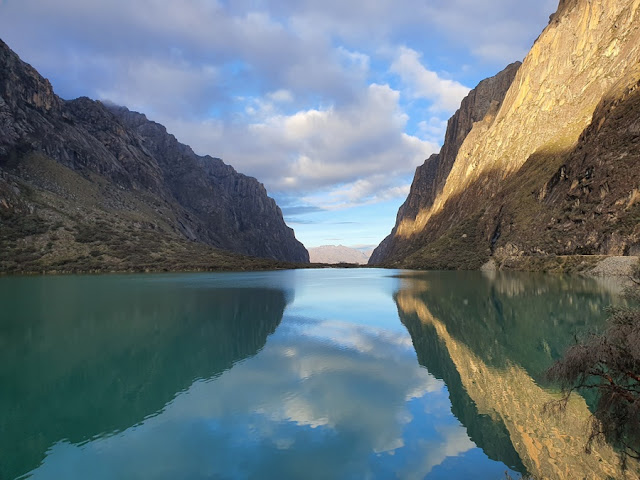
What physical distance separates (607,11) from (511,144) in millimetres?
51188

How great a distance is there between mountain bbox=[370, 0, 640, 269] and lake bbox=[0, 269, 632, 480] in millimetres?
75494

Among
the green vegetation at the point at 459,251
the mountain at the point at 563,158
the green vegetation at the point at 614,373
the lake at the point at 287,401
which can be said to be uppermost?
the mountain at the point at 563,158

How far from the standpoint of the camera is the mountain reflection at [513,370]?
1138 centimetres

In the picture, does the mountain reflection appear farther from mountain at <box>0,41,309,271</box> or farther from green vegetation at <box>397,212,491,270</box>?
mountain at <box>0,41,309,271</box>

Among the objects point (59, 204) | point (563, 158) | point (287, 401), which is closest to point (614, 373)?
point (287, 401)

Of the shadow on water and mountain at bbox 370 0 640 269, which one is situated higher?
mountain at bbox 370 0 640 269

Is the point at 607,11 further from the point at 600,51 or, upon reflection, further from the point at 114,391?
the point at 114,391

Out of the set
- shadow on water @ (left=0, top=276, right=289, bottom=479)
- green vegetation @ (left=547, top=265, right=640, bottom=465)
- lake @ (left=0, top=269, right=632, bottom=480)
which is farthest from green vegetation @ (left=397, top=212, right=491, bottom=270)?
green vegetation @ (left=547, top=265, right=640, bottom=465)

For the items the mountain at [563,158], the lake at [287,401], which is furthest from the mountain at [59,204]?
the mountain at [563,158]

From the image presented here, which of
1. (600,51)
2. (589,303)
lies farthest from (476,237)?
(589,303)

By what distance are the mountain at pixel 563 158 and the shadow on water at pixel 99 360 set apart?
290 ft

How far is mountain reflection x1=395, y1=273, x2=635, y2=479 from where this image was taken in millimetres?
11375

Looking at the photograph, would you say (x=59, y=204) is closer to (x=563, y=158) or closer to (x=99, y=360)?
(x=99, y=360)

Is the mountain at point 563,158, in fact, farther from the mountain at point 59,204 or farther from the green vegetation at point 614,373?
the mountain at point 59,204
